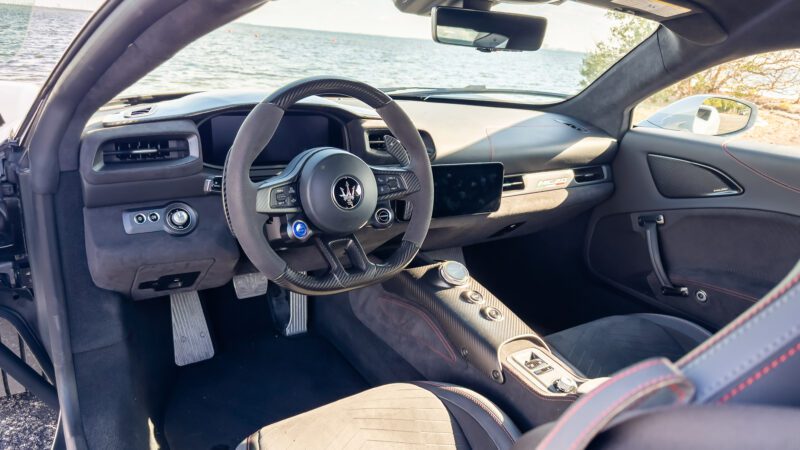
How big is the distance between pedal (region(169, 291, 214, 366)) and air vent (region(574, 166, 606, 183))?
196 cm

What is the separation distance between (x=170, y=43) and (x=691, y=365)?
128 cm

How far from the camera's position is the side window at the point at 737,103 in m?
2.65

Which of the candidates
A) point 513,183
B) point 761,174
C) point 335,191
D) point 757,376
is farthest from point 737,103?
point 757,376

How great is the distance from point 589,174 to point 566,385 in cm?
148

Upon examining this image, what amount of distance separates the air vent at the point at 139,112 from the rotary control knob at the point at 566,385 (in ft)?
5.25

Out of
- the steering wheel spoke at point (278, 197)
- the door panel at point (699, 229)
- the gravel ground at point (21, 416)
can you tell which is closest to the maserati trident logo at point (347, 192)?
the steering wheel spoke at point (278, 197)

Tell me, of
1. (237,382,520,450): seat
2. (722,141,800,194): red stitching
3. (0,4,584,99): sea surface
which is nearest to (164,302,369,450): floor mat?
(237,382,520,450): seat

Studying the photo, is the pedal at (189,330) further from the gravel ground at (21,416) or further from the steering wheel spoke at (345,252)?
the steering wheel spoke at (345,252)

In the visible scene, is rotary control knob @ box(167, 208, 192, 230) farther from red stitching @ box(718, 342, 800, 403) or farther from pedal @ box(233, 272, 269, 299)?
red stitching @ box(718, 342, 800, 403)

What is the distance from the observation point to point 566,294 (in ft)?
10.8

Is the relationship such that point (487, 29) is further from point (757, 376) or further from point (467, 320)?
point (757, 376)

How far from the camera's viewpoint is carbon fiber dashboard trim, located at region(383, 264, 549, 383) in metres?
2.00

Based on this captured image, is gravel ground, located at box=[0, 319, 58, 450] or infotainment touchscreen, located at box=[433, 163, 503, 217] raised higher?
infotainment touchscreen, located at box=[433, 163, 503, 217]

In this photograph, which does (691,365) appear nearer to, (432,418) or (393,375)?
(432,418)
